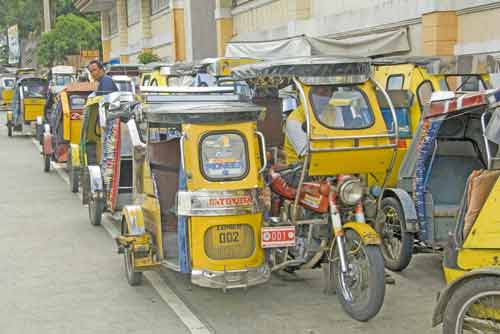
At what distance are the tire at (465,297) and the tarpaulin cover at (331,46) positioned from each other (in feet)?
31.6

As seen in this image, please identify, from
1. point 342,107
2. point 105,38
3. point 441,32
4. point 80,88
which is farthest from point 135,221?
point 105,38

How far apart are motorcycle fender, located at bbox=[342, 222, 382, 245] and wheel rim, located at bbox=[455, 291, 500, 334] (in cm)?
127

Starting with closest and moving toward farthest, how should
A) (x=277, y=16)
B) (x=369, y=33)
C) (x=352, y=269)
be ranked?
(x=352, y=269) < (x=369, y=33) < (x=277, y=16)

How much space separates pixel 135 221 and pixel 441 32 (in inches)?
341

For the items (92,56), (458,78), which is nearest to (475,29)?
(458,78)

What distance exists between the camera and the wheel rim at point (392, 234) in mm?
7613

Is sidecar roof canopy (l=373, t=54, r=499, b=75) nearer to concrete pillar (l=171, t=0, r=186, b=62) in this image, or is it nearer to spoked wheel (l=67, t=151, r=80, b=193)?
spoked wheel (l=67, t=151, r=80, b=193)

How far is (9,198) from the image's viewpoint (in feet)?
42.2

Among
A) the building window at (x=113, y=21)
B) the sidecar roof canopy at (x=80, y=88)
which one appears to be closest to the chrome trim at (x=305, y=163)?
the sidecar roof canopy at (x=80, y=88)

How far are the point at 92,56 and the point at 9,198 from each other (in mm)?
28240

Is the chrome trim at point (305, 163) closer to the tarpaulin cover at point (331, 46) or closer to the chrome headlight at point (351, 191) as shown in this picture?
the chrome headlight at point (351, 191)

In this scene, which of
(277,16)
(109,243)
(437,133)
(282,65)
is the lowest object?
(109,243)

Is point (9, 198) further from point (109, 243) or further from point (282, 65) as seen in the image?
point (282, 65)

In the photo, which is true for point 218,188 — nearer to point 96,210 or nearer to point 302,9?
point 96,210
